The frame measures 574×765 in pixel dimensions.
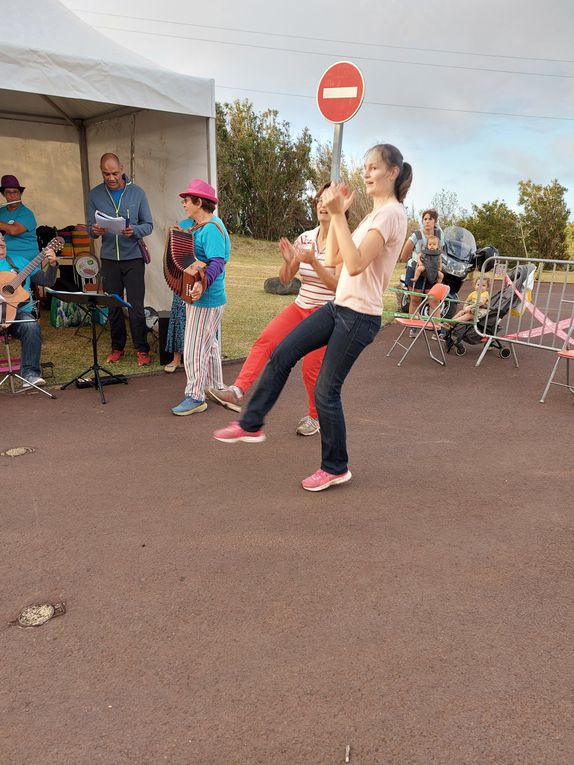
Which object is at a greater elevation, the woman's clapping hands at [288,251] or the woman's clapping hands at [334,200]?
the woman's clapping hands at [334,200]

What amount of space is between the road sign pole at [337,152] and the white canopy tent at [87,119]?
2.60 meters

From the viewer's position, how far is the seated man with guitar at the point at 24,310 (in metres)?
6.01

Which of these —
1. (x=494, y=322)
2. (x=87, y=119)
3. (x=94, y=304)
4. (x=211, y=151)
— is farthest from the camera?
(x=87, y=119)

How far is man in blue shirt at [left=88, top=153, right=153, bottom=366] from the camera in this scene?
6.93m

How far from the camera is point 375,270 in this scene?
11.0ft

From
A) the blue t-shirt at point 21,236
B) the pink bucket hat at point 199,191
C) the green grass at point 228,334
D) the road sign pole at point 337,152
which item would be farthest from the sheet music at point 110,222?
the road sign pole at point 337,152

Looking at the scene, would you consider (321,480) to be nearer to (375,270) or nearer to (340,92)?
(375,270)

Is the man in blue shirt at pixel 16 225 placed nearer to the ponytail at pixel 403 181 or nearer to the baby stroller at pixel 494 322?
the ponytail at pixel 403 181

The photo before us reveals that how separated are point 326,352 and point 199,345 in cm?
218

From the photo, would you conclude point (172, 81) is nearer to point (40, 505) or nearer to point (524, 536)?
point (40, 505)

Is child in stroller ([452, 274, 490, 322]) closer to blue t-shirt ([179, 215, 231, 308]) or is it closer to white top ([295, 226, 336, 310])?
blue t-shirt ([179, 215, 231, 308])

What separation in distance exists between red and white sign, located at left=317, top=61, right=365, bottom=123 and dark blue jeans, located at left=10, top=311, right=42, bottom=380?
3.72 m

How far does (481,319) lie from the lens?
330 inches

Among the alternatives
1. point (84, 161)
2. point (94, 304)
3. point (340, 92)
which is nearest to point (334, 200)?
point (340, 92)
